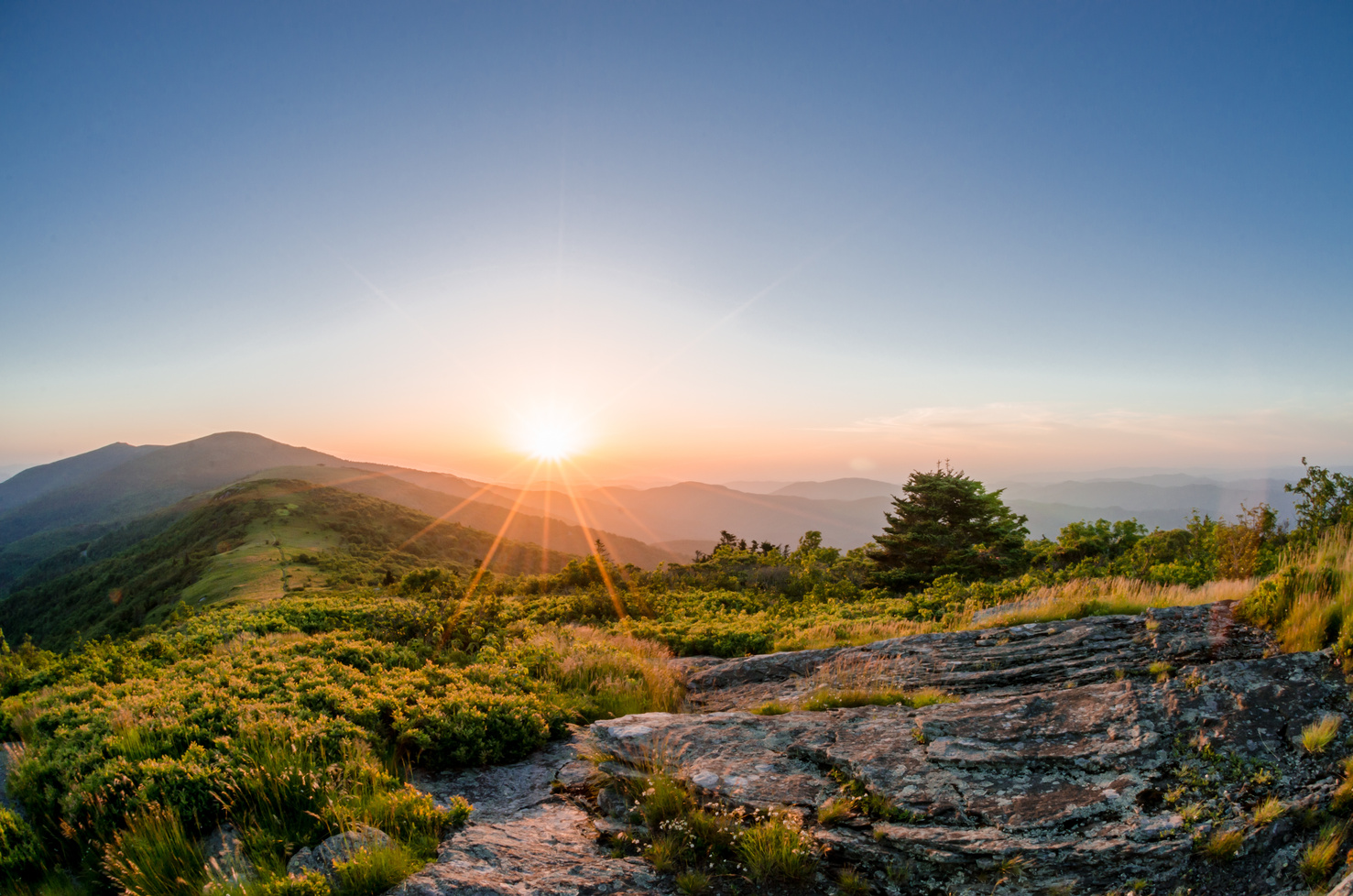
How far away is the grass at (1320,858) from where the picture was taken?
385 cm

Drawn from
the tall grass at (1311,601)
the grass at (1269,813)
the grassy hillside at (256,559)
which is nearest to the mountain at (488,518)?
the grassy hillside at (256,559)

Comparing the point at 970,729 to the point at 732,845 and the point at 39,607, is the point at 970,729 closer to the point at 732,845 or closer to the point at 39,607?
the point at 732,845

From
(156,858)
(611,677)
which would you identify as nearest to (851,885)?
(156,858)

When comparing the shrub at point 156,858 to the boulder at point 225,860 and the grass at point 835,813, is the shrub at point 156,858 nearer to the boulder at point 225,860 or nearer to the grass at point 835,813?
the boulder at point 225,860

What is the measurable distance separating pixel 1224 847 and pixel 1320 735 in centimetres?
164

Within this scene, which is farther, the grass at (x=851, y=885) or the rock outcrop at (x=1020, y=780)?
the grass at (x=851, y=885)

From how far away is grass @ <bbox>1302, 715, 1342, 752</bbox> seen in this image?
15.7 ft

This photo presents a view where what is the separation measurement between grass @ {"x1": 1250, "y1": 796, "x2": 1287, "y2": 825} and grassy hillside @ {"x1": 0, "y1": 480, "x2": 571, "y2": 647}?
3203 cm

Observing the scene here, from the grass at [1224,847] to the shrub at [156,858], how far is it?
7862 mm

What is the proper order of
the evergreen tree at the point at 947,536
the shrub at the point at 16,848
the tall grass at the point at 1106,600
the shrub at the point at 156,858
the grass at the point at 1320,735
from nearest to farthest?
the grass at the point at 1320,735 → the shrub at the point at 156,858 → the shrub at the point at 16,848 → the tall grass at the point at 1106,600 → the evergreen tree at the point at 947,536

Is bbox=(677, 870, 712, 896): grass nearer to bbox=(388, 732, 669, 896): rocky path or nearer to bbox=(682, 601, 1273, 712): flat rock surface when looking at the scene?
bbox=(388, 732, 669, 896): rocky path

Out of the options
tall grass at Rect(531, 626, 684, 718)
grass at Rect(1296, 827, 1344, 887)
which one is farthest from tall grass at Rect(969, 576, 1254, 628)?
tall grass at Rect(531, 626, 684, 718)

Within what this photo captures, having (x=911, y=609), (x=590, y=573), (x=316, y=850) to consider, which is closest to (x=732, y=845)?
(x=316, y=850)

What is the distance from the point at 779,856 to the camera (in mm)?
4773
